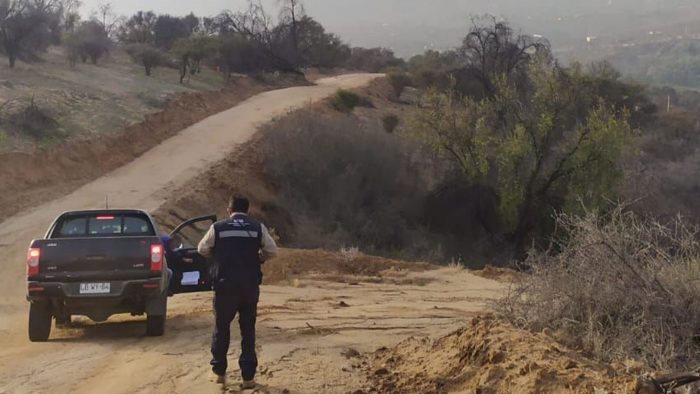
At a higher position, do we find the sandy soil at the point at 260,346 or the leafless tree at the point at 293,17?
the leafless tree at the point at 293,17

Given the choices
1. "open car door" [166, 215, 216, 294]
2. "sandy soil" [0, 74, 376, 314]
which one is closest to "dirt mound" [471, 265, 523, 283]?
"open car door" [166, 215, 216, 294]

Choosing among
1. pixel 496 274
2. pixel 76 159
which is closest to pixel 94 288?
pixel 496 274

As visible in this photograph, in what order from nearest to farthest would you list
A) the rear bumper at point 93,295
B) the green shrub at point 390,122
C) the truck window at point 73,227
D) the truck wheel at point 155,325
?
the rear bumper at point 93,295
the truck wheel at point 155,325
the truck window at point 73,227
the green shrub at point 390,122

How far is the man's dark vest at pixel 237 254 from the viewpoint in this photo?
7.16 meters

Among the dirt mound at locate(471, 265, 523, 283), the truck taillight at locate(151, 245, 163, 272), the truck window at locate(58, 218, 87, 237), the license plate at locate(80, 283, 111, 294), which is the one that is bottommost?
the dirt mound at locate(471, 265, 523, 283)

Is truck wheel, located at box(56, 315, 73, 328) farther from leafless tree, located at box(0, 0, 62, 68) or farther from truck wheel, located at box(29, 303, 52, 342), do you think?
leafless tree, located at box(0, 0, 62, 68)

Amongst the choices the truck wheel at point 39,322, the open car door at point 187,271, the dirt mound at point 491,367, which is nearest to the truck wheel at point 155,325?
the truck wheel at point 39,322

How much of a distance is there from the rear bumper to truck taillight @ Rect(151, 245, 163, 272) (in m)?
0.13

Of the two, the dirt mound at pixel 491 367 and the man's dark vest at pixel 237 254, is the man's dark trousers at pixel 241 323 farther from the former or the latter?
the dirt mound at pixel 491 367

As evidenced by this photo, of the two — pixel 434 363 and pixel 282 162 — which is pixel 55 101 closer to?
pixel 282 162

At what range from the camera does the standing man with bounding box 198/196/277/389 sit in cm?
716

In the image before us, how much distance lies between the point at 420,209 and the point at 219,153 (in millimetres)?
7672

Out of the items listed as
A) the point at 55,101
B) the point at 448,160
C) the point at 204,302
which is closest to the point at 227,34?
the point at 55,101

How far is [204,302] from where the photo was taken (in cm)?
1262
